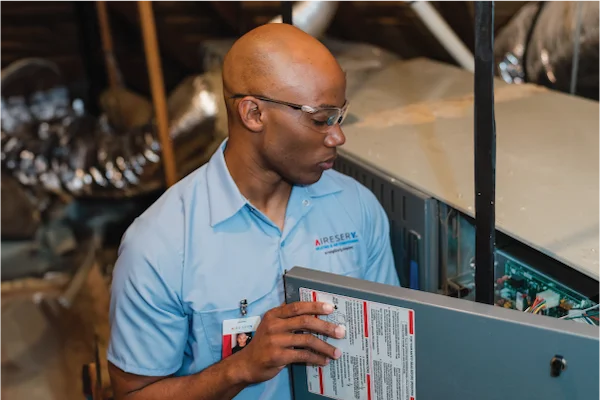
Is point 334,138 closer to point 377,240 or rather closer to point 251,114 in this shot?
point 251,114

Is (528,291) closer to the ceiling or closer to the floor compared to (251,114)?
closer to the floor

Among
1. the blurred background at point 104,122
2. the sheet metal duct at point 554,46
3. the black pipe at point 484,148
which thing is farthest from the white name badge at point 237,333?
the sheet metal duct at point 554,46

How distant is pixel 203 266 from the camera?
908mm

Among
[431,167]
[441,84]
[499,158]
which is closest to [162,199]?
[431,167]

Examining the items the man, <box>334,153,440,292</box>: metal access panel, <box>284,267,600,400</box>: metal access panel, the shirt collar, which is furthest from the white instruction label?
<box>334,153,440,292</box>: metal access panel

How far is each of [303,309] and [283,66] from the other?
344 mm

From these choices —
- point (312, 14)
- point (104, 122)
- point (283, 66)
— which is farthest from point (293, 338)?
point (104, 122)

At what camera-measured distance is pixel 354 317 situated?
748 millimetres

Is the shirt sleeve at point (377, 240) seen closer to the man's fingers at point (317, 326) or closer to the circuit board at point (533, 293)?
the circuit board at point (533, 293)

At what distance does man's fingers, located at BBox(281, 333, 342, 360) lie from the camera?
774 mm

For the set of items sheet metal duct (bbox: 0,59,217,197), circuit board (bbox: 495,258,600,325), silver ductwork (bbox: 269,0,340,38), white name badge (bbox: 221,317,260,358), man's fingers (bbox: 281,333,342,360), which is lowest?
sheet metal duct (bbox: 0,59,217,197)

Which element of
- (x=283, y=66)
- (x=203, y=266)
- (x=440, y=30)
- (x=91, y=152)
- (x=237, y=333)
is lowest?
(x=91, y=152)

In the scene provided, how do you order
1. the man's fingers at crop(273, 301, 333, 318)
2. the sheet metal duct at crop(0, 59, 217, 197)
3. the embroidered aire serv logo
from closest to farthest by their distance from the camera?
the man's fingers at crop(273, 301, 333, 318) → the embroidered aire serv logo → the sheet metal duct at crop(0, 59, 217, 197)

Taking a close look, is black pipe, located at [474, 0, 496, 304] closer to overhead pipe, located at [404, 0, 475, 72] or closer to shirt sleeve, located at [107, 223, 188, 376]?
shirt sleeve, located at [107, 223, 188, 376]
